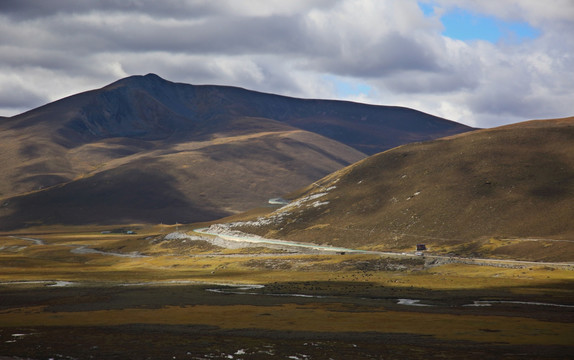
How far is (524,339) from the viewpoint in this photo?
56.9m

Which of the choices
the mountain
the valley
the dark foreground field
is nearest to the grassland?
the dark foreground field

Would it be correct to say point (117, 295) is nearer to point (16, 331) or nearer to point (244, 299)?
point (244, 299)

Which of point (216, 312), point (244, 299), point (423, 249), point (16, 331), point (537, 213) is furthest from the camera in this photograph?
point (537, 213)

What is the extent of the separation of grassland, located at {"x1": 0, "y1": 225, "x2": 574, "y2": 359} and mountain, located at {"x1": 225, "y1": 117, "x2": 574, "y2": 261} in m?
25.3

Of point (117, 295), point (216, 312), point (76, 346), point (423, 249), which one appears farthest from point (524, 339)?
point (423, 249)

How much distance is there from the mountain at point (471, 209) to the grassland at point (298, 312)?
25292mm

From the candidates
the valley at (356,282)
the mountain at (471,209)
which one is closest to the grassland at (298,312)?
the valley at (356,282)

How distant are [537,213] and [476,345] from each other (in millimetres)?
101219

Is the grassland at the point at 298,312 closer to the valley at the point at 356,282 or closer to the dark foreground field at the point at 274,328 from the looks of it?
the dark foreground field at the point at 274,328

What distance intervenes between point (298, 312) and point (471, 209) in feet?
319

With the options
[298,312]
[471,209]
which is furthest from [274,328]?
[471,209]

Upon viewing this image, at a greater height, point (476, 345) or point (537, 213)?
point (537, 213)

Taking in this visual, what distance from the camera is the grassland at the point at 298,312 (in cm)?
5531

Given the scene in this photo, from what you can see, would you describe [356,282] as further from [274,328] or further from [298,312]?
[274,328]
